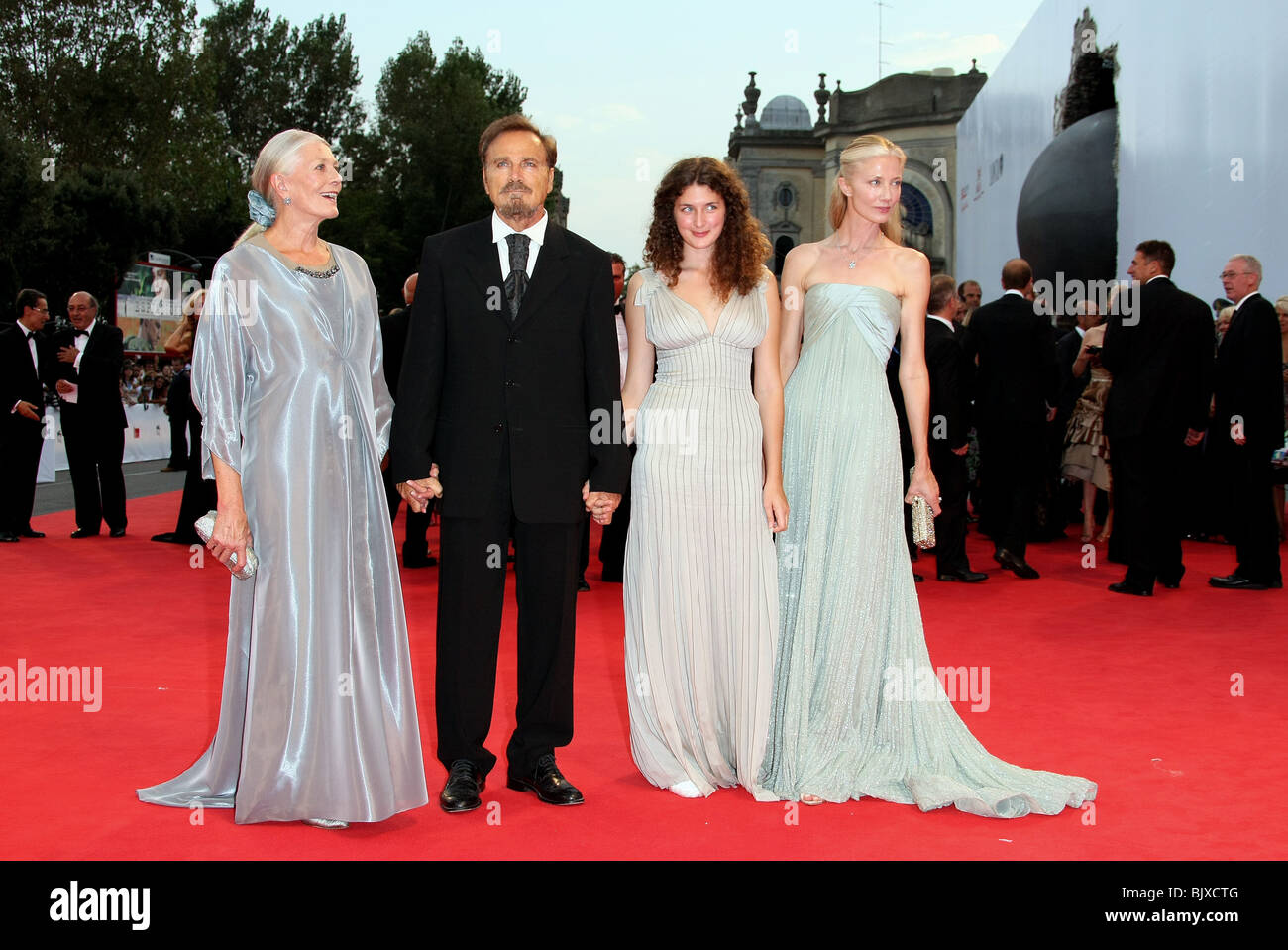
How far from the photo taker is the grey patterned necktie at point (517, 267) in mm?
3482

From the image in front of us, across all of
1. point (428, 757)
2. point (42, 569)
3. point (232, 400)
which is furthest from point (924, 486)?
point (42, 569)

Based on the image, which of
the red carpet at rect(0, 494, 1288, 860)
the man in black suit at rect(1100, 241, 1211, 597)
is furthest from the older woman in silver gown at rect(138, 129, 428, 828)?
the man in black suit at rect(1100, 241, 1211, 597)

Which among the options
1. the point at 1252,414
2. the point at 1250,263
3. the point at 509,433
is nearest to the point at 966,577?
the point at 1252,414

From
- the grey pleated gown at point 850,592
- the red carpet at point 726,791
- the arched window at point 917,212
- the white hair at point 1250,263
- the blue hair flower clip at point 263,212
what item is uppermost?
the arched window at point 917,212

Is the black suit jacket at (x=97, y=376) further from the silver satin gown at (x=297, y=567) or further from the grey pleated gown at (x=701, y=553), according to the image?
the grey pleated gown at (x=701, y=553)

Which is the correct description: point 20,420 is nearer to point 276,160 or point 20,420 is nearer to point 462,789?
point 276,160

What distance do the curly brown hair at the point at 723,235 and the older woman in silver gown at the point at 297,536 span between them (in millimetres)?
1004

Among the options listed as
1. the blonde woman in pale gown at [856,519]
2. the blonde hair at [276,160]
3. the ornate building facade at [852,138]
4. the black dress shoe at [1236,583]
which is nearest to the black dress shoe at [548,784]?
the blonde woman in pale gown at [856,519]

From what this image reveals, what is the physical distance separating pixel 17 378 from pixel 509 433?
754 centimetres

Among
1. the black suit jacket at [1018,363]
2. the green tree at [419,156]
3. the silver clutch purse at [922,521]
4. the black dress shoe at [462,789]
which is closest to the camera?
the black dress shoe at [462,789]

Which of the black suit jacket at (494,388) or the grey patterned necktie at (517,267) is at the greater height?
the grey patterned necktie at (517,267)

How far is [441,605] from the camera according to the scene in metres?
3.50

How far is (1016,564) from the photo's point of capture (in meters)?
7.99
